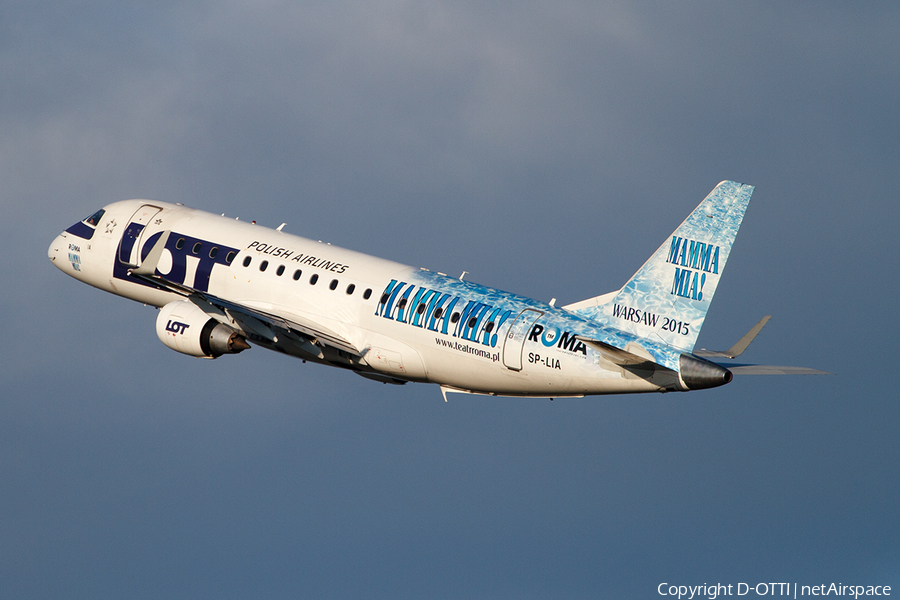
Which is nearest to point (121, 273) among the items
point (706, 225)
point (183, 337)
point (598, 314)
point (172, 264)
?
point (172, 264)

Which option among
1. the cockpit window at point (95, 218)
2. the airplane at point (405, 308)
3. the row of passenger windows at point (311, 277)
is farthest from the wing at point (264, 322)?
the cockpit window at point (95, 218)

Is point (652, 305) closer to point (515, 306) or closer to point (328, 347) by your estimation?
point (515, 306)

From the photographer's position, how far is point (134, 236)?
57.2 meters

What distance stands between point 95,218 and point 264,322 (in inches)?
499

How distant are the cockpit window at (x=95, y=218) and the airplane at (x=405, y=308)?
0.19 feet

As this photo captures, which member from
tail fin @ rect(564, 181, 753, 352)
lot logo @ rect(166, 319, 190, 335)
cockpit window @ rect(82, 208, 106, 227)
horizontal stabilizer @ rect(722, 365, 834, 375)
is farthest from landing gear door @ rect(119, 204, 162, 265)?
horizontal stabilizer @ rect(722, 365, 834, 375)

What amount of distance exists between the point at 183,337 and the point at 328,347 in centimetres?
547

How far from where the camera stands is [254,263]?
176 ft

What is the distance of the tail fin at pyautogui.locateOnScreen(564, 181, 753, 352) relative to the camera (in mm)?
44406

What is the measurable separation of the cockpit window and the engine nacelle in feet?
27.7

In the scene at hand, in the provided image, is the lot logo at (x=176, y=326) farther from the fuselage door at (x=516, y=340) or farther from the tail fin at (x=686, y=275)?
the tail fin at (x=686, y=275)

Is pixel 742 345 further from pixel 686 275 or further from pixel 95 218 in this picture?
pixel 95 218

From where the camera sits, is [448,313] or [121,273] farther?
[121,273]

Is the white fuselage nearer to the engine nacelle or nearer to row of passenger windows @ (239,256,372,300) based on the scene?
row of passenger windows @ (239,256,372,300)
